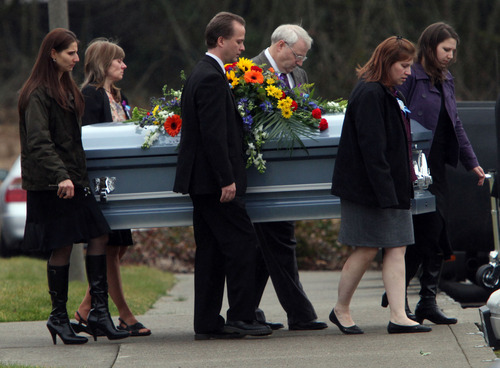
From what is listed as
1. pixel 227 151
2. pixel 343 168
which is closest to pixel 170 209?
pixel 227 151

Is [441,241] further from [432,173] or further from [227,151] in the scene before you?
[227,151]

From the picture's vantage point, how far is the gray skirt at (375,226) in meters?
5.70

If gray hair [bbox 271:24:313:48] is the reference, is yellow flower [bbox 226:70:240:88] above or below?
below

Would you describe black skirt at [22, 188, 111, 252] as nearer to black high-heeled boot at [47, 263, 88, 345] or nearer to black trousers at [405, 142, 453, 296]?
black high-heeled boot at [47, 263, 88, 345]

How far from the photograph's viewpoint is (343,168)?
221 inches

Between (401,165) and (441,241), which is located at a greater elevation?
(401,165)

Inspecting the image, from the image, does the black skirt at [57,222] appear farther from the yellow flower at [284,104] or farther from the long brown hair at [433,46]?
the long brown hair at [433,46]

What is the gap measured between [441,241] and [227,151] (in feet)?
5.19

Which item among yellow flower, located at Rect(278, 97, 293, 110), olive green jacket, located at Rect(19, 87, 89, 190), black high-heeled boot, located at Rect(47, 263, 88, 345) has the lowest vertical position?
black high-heeled boot, located at Rect(47, 263, 88, 345)

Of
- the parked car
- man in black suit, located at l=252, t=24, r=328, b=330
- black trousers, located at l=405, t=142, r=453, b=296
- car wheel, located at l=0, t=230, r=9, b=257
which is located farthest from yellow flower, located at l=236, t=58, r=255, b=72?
car wheel, located at l=0, t=230, r=9, b=257

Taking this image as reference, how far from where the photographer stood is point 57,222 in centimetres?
564

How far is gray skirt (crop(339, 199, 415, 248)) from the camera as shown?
5695mm

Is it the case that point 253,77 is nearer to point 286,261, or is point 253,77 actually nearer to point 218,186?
point 218,186

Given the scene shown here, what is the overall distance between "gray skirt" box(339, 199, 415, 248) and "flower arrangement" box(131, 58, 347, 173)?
19.6 inches
